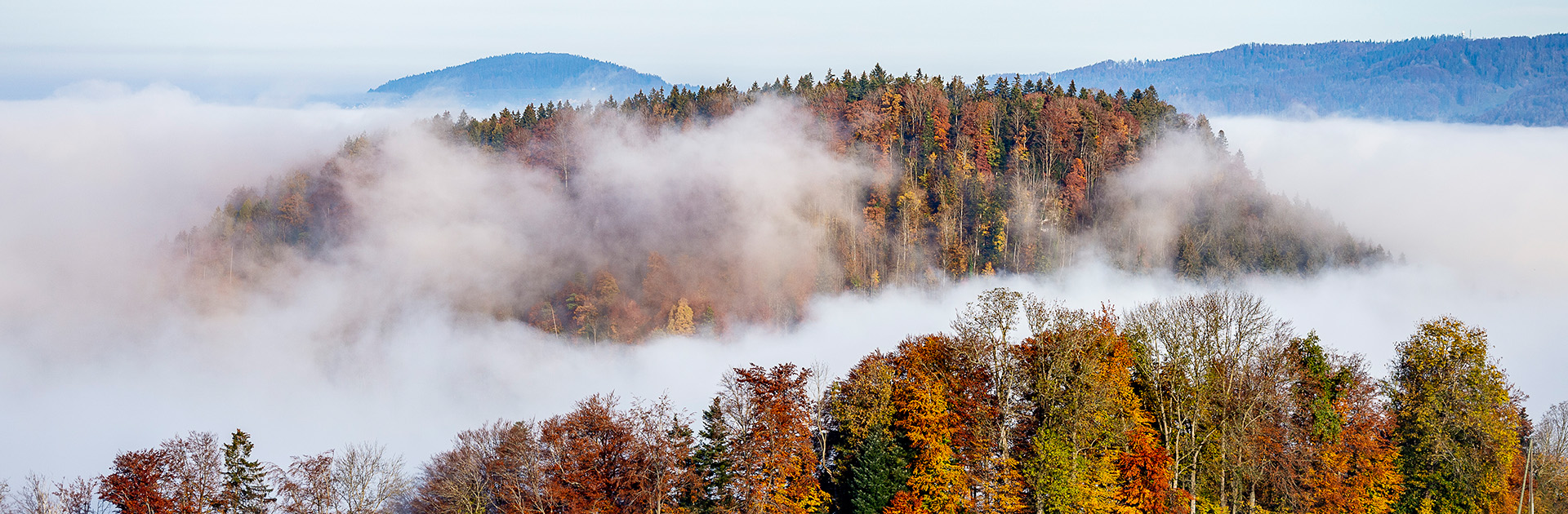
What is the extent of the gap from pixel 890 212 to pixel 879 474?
293ft

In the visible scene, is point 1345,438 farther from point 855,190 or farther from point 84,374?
point 84,374

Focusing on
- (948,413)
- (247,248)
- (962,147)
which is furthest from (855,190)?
(247,248)

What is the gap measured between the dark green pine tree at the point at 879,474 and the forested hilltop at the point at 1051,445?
0.27 ft

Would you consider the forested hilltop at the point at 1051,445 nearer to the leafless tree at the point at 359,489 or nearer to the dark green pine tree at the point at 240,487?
the dark green pine tree at the point at 240,487

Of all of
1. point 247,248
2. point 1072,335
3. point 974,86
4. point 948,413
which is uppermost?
point 974,86

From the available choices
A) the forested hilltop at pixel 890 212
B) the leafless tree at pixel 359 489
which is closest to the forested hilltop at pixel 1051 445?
the leafless tree at pixel 359 489

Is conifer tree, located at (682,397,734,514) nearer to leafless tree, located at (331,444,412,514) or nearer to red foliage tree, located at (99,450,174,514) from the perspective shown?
leafless tree, located at (331,444,412,514)

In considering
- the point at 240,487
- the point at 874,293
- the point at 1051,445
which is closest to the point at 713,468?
the point at 1051,445

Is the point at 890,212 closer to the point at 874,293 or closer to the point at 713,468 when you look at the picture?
the point at 874,293

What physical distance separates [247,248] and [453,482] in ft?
460

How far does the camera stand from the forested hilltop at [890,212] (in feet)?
410

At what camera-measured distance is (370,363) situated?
14488cm

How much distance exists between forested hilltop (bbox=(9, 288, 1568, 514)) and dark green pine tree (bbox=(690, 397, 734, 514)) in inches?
3.8

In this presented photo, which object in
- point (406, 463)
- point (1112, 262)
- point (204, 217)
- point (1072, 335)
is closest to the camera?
point (1072, 335)
